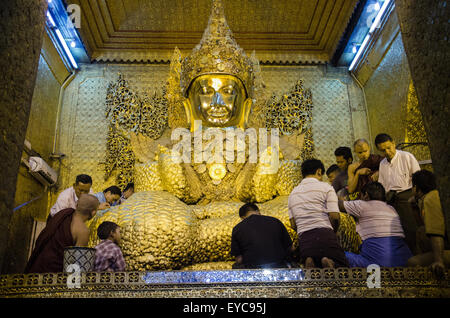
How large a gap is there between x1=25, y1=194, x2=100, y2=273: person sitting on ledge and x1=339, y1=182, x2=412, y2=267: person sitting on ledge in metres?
1.45

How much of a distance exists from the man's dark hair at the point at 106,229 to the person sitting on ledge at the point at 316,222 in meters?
0.99

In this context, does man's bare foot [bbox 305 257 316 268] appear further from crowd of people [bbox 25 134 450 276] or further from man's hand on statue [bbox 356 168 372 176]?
man's hand on statue [bbox 356 168 372 176]

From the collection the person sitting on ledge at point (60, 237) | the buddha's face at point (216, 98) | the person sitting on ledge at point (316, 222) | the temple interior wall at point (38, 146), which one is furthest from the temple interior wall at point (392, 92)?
the temple interior wall at point (38, 146)

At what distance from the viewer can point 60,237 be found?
7.57 feet

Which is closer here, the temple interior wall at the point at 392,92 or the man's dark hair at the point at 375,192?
the man's dark hair at the point at 375,192

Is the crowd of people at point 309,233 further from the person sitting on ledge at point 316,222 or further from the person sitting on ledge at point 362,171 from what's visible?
the person sitting on ledge at point 362,171

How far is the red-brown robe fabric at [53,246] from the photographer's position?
2248 mm

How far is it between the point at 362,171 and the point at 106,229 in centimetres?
175

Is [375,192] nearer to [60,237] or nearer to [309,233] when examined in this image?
[309,233]

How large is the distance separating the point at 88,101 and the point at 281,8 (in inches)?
94.1

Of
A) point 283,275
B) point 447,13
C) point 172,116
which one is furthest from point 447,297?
point 172,116

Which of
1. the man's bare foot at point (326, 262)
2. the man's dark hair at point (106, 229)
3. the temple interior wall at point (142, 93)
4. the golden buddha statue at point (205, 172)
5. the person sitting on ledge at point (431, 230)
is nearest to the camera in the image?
the person sitting on ledge at point (431, 230)

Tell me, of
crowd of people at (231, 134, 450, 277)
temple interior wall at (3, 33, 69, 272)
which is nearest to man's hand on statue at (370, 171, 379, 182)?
crowd of people at (231, 134, 450, 277)
